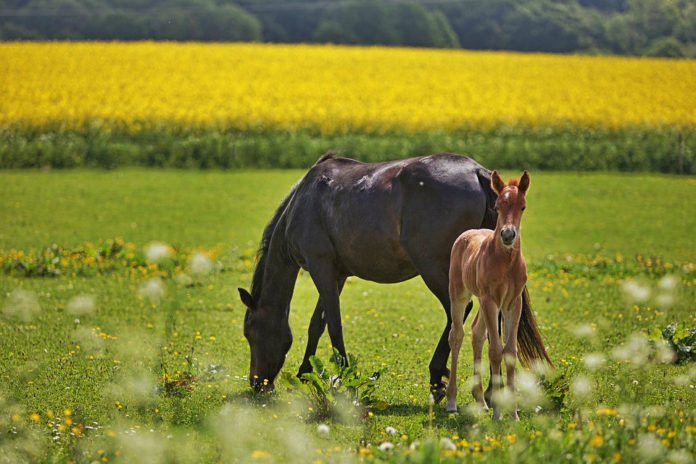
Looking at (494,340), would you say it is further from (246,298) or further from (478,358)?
(246,298)

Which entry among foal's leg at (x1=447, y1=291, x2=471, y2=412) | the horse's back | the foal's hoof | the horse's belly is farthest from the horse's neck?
foal's leg at (x1=447, y1=291, x2=471, y2=412)

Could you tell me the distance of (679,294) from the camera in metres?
11.9

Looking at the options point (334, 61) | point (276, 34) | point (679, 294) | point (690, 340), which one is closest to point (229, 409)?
point (690, 340)

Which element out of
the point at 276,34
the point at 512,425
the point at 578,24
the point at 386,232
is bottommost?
the point at 276,34

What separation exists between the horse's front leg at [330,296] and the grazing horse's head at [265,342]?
23.6 inches

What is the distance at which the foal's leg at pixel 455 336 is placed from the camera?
641cm

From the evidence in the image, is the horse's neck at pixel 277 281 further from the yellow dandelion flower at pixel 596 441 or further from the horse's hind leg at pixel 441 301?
the yellow dandelion flower at pixel 596 441

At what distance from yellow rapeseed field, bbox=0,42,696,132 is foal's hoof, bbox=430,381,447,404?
2175 centimetres

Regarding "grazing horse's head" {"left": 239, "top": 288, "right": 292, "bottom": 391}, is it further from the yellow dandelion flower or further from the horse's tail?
the yellow dandelion flower

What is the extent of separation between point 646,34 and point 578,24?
32.6 ft

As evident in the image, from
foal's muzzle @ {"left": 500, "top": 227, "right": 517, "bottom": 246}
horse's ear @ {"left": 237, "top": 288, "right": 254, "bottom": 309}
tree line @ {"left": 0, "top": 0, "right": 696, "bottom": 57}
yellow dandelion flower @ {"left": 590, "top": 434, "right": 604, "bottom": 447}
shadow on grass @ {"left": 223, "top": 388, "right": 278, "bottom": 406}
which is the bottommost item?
tree line @ {"left": 0, "top": 0, "right": 696, "bottom": 57}

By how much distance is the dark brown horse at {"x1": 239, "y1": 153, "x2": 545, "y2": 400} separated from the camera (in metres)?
6.90

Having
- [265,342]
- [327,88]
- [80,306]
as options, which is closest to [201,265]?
[80,306]

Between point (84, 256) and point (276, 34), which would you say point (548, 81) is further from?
point (84, 256)
